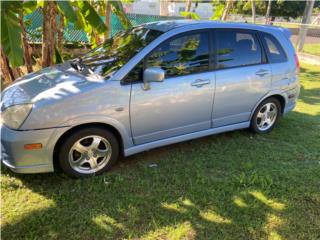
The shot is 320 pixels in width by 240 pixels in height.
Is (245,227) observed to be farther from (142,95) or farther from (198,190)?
(142,95)

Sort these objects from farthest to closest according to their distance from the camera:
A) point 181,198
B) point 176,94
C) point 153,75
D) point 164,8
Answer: point 164,8 < point 176,94 < point 153,75 < point 181,198

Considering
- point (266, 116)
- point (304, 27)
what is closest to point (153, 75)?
point (266, 116)

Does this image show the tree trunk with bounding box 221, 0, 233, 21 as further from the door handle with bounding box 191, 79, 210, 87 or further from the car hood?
the car hood

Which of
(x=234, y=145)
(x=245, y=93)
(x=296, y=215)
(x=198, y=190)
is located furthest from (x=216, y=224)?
(x=245, y=93)

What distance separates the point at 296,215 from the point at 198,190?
1.09 metres

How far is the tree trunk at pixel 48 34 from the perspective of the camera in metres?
6.10

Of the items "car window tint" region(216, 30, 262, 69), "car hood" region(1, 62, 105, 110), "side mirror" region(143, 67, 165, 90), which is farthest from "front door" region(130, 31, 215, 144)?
"car hood" region(1, 62, 105, 110)

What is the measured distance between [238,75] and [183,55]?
3.19ft

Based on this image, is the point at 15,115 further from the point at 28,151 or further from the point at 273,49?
the point at 273,49

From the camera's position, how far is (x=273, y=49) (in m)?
5.45

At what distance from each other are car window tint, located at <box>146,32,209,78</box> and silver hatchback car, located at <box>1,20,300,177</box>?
13 mm

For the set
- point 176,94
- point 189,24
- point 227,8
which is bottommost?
point 176,94

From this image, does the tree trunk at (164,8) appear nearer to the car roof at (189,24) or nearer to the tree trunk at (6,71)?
the tree trunk at (6,71)

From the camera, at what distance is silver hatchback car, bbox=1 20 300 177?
3732 millimetres
